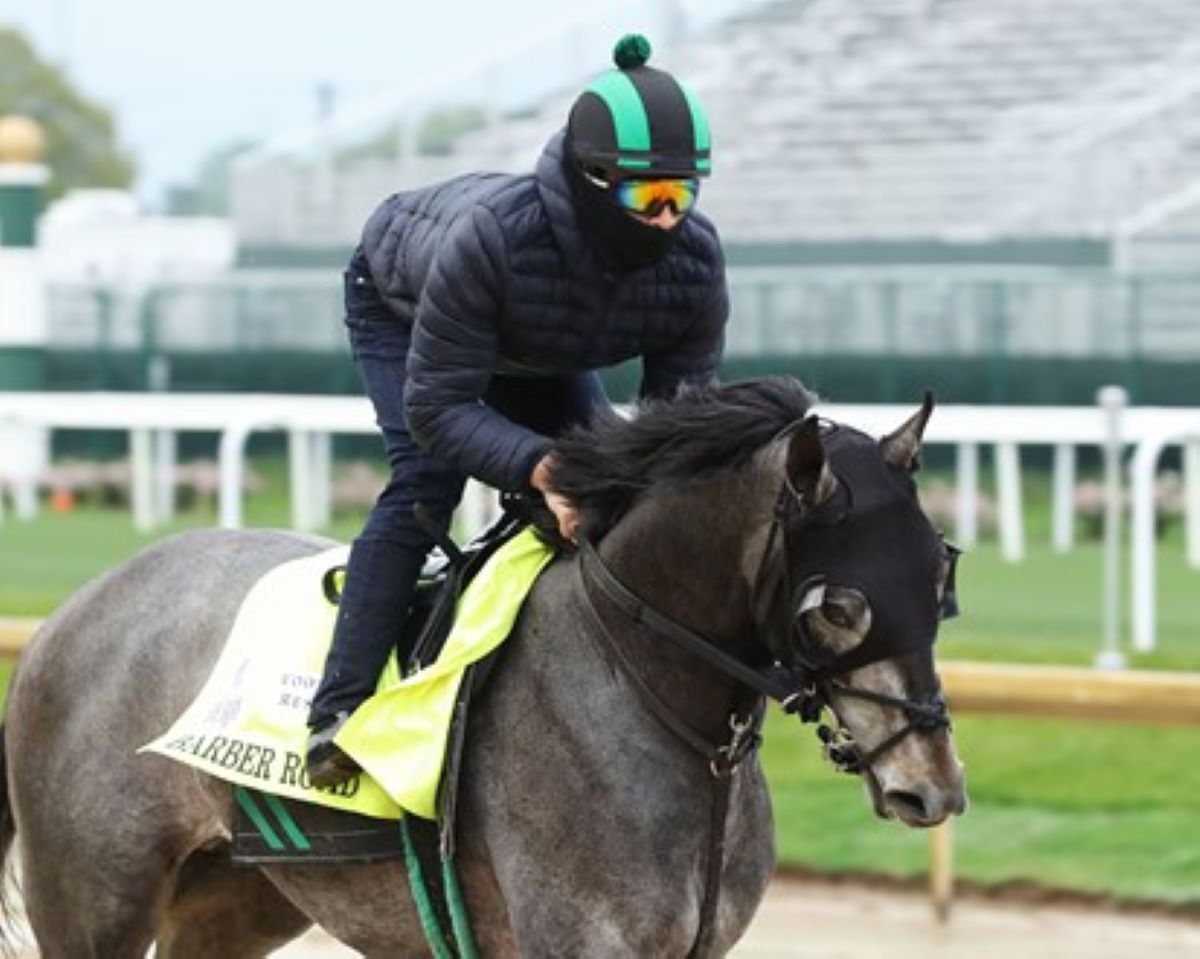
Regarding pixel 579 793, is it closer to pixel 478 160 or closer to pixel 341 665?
pixel 341 665

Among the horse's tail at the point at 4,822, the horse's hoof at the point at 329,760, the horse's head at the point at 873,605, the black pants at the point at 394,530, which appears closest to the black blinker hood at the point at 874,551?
the horse's head at the point at 873,605

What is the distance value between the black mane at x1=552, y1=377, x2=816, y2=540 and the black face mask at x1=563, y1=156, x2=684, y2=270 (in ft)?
0.76

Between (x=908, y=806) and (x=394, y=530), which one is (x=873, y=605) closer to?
(x=908, y=806)

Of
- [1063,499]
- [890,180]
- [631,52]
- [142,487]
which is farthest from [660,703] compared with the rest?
[890,180]

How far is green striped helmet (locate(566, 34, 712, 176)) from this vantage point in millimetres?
4586

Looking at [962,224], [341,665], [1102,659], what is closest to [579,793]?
[341,665]

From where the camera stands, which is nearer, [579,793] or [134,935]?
[579,793]

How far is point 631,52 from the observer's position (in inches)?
188

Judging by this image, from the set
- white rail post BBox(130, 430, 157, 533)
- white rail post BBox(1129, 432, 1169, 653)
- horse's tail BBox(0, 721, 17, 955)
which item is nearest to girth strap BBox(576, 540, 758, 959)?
horse's tail BBox(0, 721, 17, 955)

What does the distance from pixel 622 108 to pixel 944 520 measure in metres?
10.8

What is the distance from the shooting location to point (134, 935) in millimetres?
5484

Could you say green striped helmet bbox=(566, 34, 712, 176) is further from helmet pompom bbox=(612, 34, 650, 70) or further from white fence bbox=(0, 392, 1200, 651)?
white fence bbox=(0, 392, 1200, 651)

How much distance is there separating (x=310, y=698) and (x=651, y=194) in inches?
43.8

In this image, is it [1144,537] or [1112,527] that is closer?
[1112,527]
